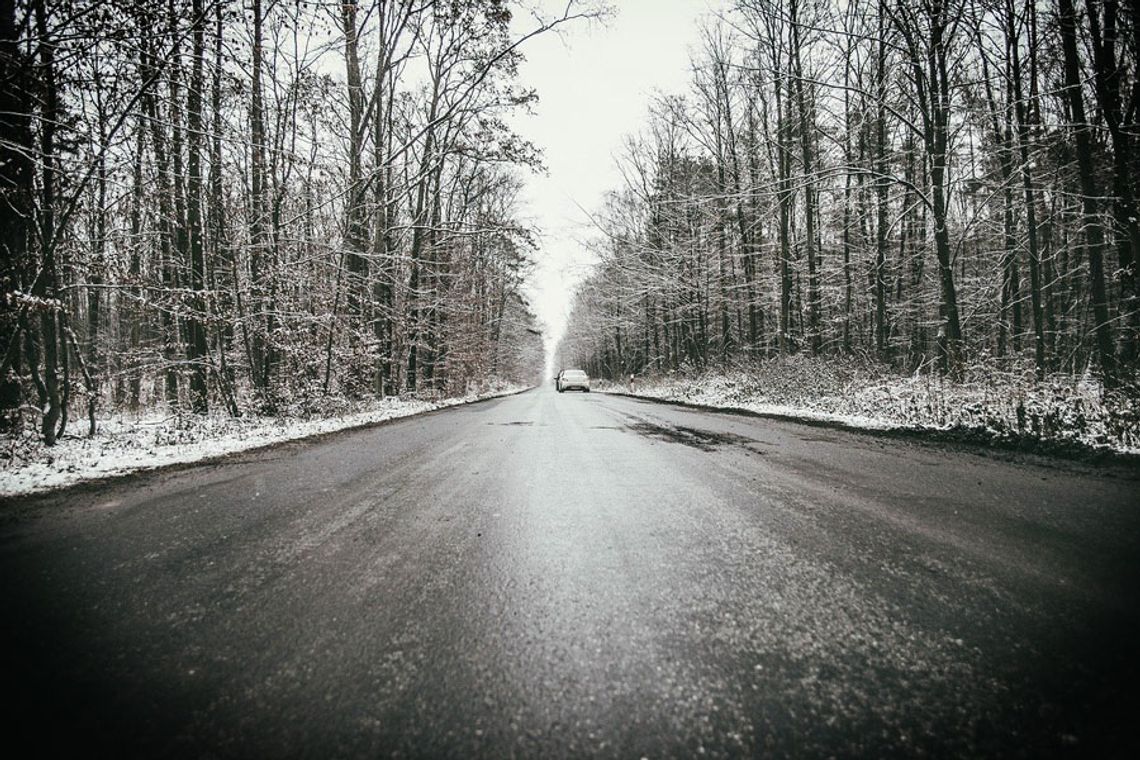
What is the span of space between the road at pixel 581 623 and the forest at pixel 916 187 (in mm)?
6608

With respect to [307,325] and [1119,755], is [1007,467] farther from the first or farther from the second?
[307,325]

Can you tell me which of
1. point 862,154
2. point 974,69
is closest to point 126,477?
point 862,154

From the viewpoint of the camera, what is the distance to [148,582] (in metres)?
2.00

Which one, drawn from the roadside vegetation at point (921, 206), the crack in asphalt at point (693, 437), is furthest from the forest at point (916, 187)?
the crack in asphalt at point (693, 437)

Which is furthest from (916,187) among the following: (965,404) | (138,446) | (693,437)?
(138,446)

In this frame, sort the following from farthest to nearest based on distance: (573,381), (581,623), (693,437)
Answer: (573,381) < (693,437) < (581,623)

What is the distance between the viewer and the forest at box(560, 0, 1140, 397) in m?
8.12

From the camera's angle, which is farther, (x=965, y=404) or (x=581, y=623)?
(x=965, y=404)

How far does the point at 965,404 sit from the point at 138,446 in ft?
41.6

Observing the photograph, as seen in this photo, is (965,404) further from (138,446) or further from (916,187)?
(138,446)

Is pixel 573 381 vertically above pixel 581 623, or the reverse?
pixel 573 381

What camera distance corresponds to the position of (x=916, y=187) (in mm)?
8875

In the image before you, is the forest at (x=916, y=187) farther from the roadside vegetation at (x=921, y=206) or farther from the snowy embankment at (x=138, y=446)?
the snowy embankment at (x=138, y=446)

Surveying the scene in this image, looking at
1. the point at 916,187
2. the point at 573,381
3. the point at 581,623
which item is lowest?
the point at 581,623
